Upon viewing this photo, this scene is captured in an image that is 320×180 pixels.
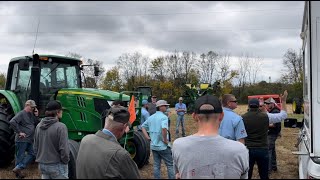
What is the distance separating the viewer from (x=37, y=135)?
549 centimetres

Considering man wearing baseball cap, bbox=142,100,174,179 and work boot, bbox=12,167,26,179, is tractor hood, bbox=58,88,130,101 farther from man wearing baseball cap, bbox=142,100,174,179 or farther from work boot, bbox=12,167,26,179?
work boot, bbox=12,167,26,179

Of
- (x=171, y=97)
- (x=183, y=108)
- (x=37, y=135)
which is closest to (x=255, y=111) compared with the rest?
(x=37, y=135)

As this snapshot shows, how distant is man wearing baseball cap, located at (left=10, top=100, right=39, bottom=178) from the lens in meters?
7.64

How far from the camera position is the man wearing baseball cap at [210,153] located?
2.74 meters

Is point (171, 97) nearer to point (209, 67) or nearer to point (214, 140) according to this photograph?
point (209, 67)

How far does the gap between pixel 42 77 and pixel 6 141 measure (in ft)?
5.11

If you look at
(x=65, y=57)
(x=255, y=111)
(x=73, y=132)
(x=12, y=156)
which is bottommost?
(x=12, y=156)

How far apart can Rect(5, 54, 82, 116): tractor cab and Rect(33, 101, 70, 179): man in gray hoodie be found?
9.13 feet

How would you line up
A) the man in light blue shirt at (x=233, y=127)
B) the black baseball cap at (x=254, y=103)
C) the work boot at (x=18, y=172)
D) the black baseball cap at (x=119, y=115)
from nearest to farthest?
the black baseball cap at (x=119, y=115) < the man in light blue shirt at (x=233, y=127) < the black baseball cap at (x=254, y=103) < the work boot at (x=18, y=172)

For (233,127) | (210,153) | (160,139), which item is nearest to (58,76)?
(160,139)

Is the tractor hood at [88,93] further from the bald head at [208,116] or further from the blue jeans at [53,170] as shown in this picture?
the bald head at [208,116]

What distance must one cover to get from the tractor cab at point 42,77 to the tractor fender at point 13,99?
10 cm

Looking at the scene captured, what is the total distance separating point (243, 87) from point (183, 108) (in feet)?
142

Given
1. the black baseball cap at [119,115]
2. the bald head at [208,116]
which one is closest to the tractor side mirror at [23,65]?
the black baseball cap at [119,115]
